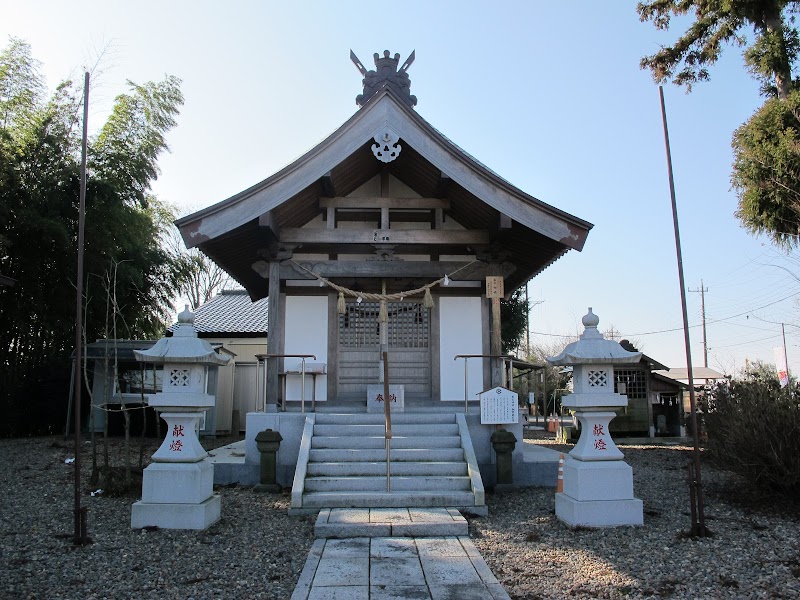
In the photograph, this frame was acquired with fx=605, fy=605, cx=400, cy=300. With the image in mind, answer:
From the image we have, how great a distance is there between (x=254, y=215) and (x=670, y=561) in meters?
6.31

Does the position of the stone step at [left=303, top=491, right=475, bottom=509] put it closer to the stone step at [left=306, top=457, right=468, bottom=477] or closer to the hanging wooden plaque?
the stone step at [left=306, top=457, right=468, bottom=477]

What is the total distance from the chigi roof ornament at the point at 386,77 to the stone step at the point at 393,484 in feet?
23.7

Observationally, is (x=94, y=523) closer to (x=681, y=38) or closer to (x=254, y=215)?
(x=254, y=215)

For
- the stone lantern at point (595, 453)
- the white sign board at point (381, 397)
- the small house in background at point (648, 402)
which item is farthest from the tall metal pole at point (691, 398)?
the small house in background at point (648, 402)

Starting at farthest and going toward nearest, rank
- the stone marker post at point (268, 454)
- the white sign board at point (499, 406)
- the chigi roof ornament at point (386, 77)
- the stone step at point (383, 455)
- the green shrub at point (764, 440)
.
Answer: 1. the chigi roof ornament at point (386, 77)
2. the white sign board at point (499, 406)
3. the stone marker post at point (268, 454)
4. the stone step at point (383, 455)
5. the green shrub at point (764, 440)

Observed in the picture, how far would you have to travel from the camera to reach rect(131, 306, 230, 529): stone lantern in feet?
18.6

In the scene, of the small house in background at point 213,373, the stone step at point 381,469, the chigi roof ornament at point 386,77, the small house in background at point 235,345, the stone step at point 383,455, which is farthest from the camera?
the small house in background at point 235,345

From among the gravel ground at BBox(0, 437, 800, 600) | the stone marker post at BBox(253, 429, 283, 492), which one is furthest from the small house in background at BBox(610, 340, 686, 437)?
the stone marker post at BBox(253, 429, 283, 492)

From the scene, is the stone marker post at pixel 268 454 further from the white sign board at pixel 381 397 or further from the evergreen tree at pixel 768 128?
the evergreen tree at pixel 768 128

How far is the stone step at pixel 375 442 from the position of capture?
7.46 metres

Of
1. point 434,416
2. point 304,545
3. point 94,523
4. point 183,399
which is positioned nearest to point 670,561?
point 304,545

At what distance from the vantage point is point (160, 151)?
1466 centimetres

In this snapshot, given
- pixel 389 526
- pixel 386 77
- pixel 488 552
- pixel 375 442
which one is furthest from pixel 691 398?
pixel 386 77

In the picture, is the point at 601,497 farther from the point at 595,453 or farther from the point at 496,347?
the point at 496,347
